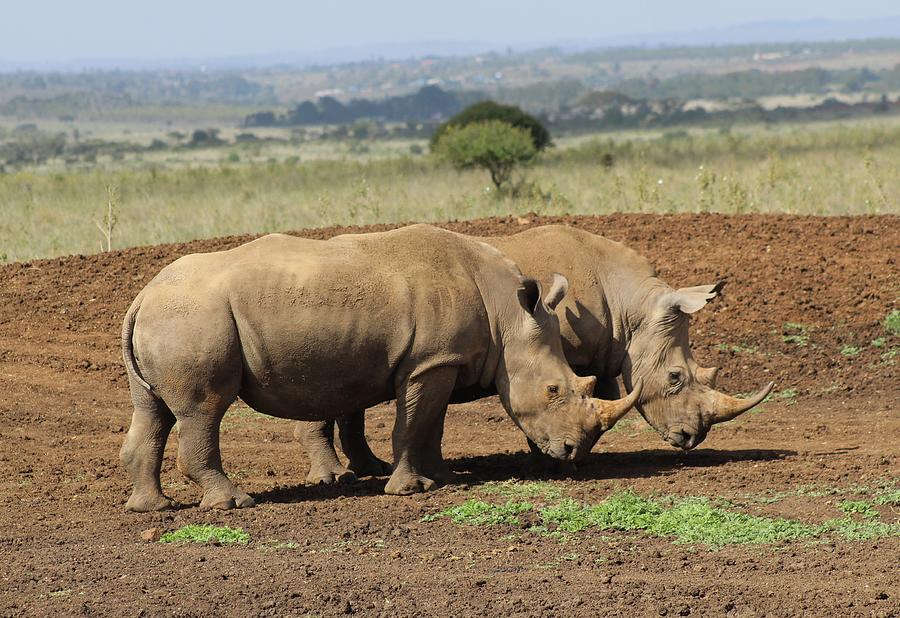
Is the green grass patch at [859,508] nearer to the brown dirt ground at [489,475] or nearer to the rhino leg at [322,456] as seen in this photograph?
the brown dirt ground at [489,475]

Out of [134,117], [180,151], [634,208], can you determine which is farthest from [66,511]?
[134,117]

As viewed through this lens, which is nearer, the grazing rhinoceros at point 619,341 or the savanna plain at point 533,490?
the savanna plain at point 533,490

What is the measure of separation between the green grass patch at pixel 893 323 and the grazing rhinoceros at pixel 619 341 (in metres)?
4.41

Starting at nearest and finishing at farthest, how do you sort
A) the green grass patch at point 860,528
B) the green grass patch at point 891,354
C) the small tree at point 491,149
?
the green grass patch at point 860,528 → the green grass patch at point 891,354 → the small tree at point 491,149

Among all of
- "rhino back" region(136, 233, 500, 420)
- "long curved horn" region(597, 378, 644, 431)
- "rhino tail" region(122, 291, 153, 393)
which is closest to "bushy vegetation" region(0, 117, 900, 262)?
"long curved horn" region(597, 378, 644, 431)

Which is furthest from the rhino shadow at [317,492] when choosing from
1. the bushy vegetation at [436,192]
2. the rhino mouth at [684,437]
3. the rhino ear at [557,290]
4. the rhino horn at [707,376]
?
the bushy vegetation at [436,192]

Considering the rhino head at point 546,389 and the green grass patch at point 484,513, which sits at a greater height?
the rhino head at point 546,389

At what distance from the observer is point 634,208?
2581 centimetres

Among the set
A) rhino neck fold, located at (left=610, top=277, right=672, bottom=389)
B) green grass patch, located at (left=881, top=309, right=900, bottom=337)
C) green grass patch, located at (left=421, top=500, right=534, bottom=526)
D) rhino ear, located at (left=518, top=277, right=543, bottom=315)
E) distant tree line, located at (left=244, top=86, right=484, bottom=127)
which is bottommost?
distant tree line, located at (left=244, top=86, right=484, bottom=127)

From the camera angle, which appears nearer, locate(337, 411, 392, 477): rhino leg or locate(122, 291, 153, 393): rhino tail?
locate(122, 291, 153, 393): rhino tail

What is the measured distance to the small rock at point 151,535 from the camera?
26.7 ft

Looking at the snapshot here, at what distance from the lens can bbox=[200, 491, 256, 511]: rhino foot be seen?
8891 mm

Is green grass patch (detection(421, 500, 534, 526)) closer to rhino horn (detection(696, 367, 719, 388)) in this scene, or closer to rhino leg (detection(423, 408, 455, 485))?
rhino leg (detection(423, 408, 455, 485))

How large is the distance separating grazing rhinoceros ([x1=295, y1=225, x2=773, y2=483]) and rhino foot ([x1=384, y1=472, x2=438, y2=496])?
802mm
